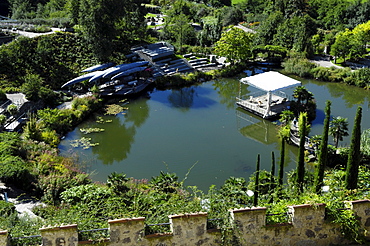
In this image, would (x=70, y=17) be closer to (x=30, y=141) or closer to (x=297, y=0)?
(x=30, y=141)

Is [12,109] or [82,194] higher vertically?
[12,109]

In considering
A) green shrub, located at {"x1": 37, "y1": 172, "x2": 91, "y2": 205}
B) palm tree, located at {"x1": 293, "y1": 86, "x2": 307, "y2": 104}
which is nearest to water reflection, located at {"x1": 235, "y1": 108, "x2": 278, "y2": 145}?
palm tree, located at {"x1": 293, "y1": 86, "x2": 307, "y2": 104}

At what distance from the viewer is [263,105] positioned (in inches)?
1273

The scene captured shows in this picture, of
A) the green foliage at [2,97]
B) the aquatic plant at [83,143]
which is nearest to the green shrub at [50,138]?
the aquatic plant at [83,143]

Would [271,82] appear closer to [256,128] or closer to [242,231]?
[256,128]

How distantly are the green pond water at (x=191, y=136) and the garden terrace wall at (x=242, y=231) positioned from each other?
478 inches

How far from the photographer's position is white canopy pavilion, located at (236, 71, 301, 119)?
31062 mm

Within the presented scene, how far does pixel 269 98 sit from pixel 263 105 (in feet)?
4.89

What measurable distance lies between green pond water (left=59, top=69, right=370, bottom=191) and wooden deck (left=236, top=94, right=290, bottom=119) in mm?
451

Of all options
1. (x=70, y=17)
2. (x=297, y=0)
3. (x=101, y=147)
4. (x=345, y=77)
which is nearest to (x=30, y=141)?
(x=101, y=147)

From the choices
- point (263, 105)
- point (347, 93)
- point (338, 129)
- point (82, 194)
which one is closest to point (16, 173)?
point (82, 194)

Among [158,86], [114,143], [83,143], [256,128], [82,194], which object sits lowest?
[114,143]

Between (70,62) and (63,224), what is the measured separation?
30850 mm

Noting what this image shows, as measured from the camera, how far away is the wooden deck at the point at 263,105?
31337mm
